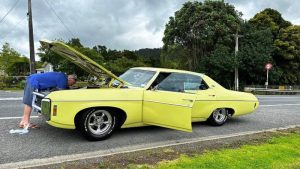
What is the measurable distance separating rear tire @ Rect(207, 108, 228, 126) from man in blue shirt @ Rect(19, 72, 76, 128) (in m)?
3.71

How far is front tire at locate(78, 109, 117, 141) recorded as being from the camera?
609cm

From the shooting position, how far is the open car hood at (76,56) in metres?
6.14

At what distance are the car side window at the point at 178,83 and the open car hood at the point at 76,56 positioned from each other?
87 cm

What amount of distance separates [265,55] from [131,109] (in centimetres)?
3230

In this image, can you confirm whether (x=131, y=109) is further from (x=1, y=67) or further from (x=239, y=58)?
(x=1, y=67)

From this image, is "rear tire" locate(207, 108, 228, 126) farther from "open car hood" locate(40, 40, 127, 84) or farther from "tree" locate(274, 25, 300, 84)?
"tree" locate(274, 25, 300, 84)

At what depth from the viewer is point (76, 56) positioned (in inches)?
256

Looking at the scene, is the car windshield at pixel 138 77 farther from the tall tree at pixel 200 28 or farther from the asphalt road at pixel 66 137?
the tall tree at pixel 200 28

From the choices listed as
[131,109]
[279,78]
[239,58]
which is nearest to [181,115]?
[131,109]

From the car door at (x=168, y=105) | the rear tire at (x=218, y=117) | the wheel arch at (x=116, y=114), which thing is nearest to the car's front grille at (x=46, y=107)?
the wheel arch at (x=116, y=114)

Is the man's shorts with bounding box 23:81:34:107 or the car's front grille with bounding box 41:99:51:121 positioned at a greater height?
the man's shorts with bounding box 23:81:34:107

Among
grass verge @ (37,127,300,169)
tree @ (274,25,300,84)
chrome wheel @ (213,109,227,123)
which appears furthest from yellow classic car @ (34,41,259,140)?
tree @ (274,25,300,84)

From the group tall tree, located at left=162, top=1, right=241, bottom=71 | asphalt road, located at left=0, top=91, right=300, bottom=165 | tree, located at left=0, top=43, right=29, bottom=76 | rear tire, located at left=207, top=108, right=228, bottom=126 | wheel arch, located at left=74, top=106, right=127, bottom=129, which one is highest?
tall tree, located at left=162, top=1, right=241, bottom=71

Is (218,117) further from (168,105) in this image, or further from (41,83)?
(41,83)
